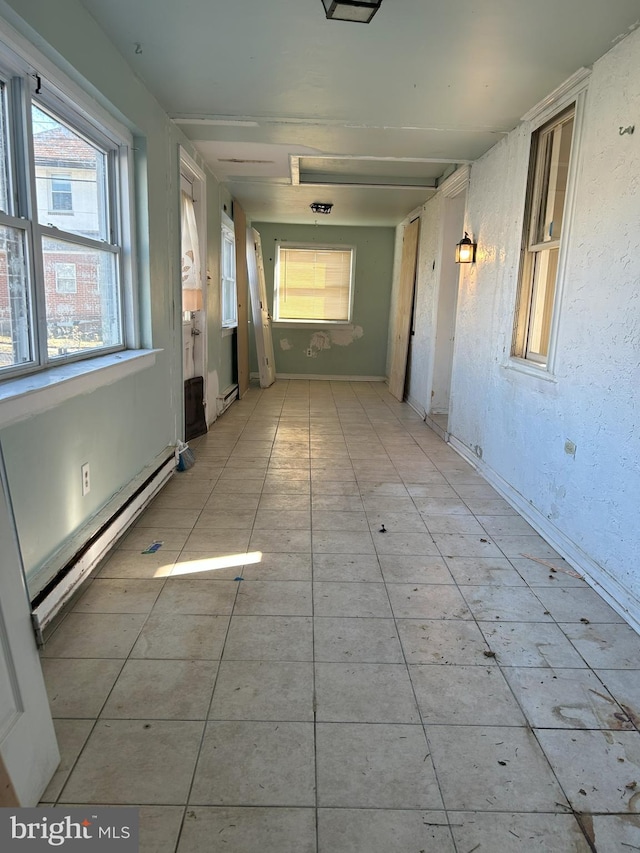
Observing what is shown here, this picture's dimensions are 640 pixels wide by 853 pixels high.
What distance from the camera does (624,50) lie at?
2.48 m

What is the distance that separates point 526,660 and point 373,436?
3472 millimetres

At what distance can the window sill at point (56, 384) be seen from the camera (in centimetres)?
184

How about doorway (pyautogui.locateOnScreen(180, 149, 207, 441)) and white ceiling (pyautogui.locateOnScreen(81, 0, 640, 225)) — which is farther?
doorway (pyautogui.locateOnScreen(180, 149, 207, 441))

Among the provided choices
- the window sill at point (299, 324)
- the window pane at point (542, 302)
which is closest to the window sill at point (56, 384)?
the window pane at point (542, 302)

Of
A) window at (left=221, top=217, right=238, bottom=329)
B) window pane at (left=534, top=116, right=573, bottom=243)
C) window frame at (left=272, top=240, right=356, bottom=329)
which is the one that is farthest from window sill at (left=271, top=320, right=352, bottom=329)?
window pane at (left=534, top=116, right=573, bottom=243)

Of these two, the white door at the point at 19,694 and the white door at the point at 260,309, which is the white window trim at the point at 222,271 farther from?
the white door at the point at 19,694

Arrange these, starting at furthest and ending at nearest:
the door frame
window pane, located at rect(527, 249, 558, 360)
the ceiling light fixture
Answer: the ceiling light fixture < the door frame < window pane, located at rect(527, 249, 558, 360)

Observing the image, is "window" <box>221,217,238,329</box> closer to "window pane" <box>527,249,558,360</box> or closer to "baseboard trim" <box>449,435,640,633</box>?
"window pane" <box>527,249,558,360</box>

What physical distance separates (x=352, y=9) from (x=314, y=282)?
22.6 ft

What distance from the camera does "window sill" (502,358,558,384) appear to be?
3.16 metres

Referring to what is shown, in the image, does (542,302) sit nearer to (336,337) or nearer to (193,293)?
(193,293)

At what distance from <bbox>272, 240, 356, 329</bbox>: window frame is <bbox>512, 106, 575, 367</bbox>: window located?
17.9 feet

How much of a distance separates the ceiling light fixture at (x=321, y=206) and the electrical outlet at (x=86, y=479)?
529 cm

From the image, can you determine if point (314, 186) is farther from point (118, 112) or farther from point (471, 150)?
point (118, 112)
